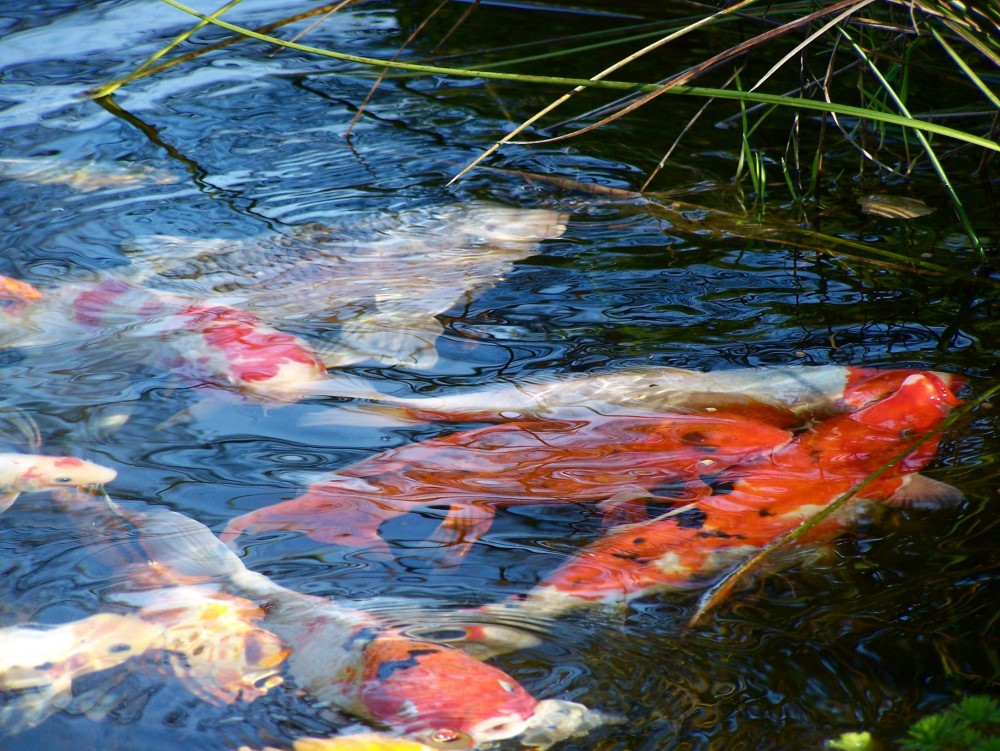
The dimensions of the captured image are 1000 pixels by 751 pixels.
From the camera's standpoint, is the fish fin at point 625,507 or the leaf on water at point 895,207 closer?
the fish fin at point 625,507

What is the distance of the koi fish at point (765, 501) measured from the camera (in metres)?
1.91

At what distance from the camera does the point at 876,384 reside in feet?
7.98

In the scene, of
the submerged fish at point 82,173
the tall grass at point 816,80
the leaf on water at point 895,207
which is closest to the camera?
the tall grass at point 816,80

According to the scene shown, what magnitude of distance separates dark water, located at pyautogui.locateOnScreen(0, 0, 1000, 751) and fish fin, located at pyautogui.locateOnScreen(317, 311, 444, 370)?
6 cm

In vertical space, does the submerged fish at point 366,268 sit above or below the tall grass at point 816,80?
below

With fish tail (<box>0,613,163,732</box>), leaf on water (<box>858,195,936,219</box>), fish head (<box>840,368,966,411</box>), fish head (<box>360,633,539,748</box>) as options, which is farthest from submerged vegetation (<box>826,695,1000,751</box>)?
leaf on water (<box>858,195,936,219</box>)

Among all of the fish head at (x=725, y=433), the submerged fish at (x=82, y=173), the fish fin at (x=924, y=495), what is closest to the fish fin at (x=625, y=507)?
the fish head at (x=725, y=433)

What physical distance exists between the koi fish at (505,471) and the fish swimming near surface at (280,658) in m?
0.20

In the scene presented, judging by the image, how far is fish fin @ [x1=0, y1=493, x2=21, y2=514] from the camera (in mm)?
2170

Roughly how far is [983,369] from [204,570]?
1.88 metres

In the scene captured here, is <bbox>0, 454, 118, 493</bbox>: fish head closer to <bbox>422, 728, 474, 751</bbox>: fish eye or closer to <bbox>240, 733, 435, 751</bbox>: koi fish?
<bbox>240, 733, 435, 751</bbox>: koi fish

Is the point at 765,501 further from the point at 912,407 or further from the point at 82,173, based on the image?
the point at 82,173

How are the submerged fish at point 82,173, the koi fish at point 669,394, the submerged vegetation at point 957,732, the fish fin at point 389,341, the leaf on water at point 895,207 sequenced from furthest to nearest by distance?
the submerged fish at point 82,173
the leaf on water at point 895,207
the fish fin at point 389,341
the koi fish at point 669,394
the submerged vegetation at point 957,732

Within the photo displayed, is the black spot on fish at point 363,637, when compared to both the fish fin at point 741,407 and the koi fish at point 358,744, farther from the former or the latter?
the fish fin at point 741,407
